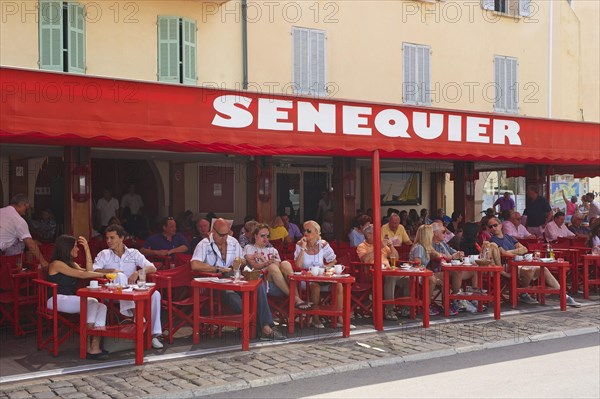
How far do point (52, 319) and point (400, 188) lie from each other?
15.2 m

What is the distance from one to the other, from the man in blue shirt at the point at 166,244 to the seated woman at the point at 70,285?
246 cm

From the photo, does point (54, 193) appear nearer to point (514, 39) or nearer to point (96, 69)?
point (96, 69)

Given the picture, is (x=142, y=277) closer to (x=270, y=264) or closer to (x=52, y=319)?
(x=52, y=319)

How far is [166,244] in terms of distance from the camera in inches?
419

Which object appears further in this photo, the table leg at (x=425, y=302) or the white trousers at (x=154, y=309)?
the table leg at (x=425, y=302)

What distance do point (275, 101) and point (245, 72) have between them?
7.69 meters

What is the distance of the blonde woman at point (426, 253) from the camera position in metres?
10.2

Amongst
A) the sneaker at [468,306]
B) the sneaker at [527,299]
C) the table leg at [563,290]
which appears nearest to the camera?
the sneaker at [468,306]

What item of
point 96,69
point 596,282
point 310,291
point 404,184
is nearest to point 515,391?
point 310,291

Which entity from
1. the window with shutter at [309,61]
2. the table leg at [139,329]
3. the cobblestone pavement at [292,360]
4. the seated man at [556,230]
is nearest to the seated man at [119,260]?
the table leg at [139,329]

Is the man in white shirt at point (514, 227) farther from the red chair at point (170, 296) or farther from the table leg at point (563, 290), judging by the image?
the red chair at point (170, 296)

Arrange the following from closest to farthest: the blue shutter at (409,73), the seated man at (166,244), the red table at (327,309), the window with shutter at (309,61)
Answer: the red table at (327,309)
the seated man at (166,244)
the window with shutter at (309,61)
the blue shutter at (409,73)

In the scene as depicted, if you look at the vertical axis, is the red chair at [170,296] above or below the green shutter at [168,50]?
below

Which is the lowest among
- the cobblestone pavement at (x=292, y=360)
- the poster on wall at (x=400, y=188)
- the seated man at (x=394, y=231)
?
the cobblestone pavement at (x=292, y=360)
